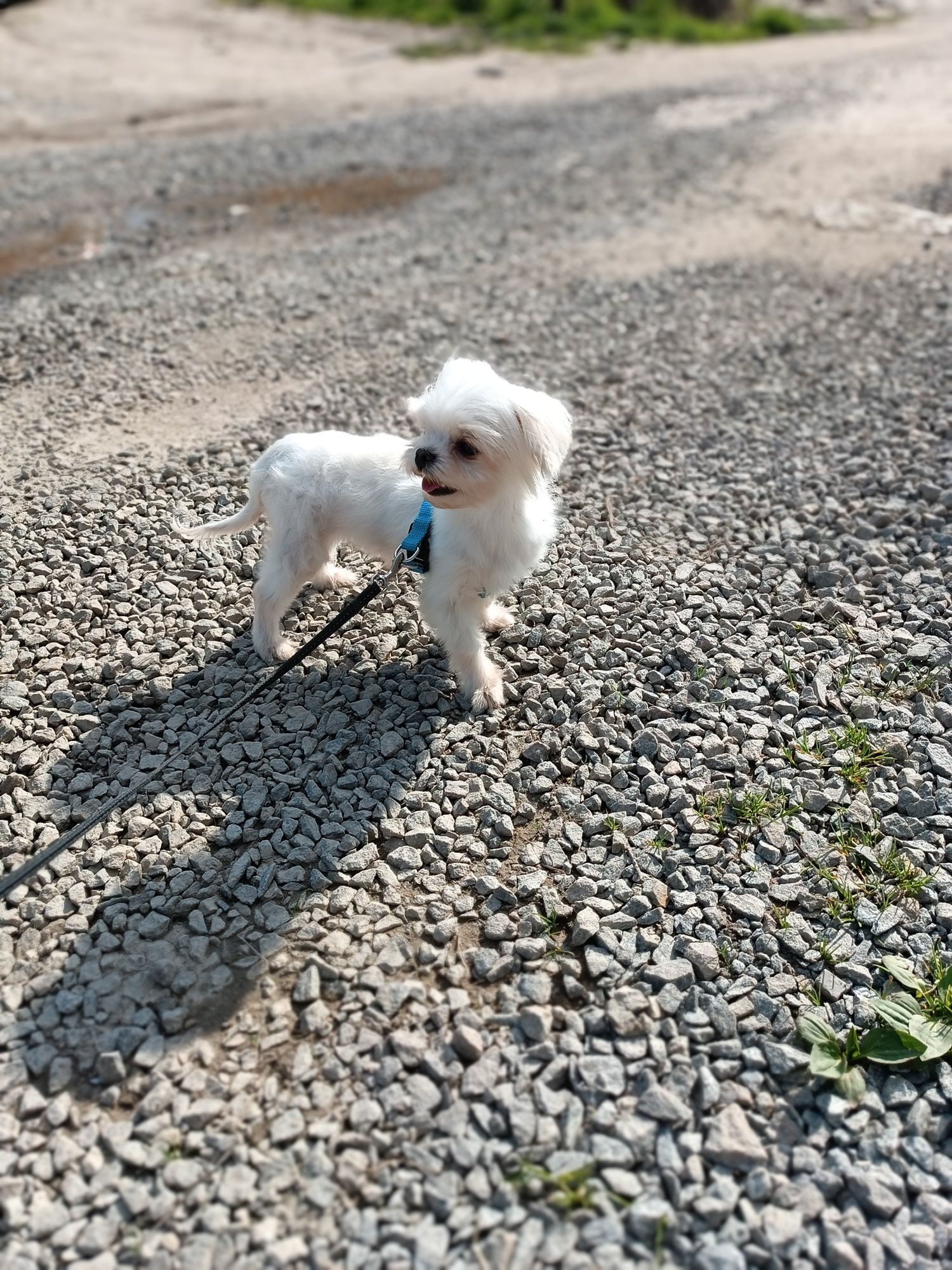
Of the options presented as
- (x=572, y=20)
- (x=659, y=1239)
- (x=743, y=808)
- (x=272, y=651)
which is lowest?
(x=659, y=1239)

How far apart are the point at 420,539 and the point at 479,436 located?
28.6 inches

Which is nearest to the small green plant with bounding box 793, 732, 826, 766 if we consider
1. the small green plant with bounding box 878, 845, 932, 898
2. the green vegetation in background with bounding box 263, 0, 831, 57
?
the small green plant with bounding box 878, 845, 932, 898

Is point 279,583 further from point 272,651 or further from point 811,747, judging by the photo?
point 811,747

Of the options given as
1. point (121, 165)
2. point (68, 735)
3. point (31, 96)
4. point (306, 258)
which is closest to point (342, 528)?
point (68, 735)

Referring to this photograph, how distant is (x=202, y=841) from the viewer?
13.1ft

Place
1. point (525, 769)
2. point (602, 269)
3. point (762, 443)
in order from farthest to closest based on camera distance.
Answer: point (602, 269) < point (762, 443) < point (525, 769)

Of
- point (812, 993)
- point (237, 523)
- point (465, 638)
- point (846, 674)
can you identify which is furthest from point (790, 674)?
point (237, 523)

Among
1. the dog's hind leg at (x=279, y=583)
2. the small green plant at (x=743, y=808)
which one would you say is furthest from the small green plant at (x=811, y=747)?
the dog's hind leg at (x=279, y=583)

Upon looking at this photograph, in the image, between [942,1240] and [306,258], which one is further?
[306,258]

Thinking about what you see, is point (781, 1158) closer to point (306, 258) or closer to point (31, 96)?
point (306, 258)

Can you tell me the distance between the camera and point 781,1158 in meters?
2.95

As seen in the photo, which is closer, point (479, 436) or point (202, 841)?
point (479, 436)

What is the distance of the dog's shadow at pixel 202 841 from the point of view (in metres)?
3.36

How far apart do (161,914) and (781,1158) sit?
234 centimetres
